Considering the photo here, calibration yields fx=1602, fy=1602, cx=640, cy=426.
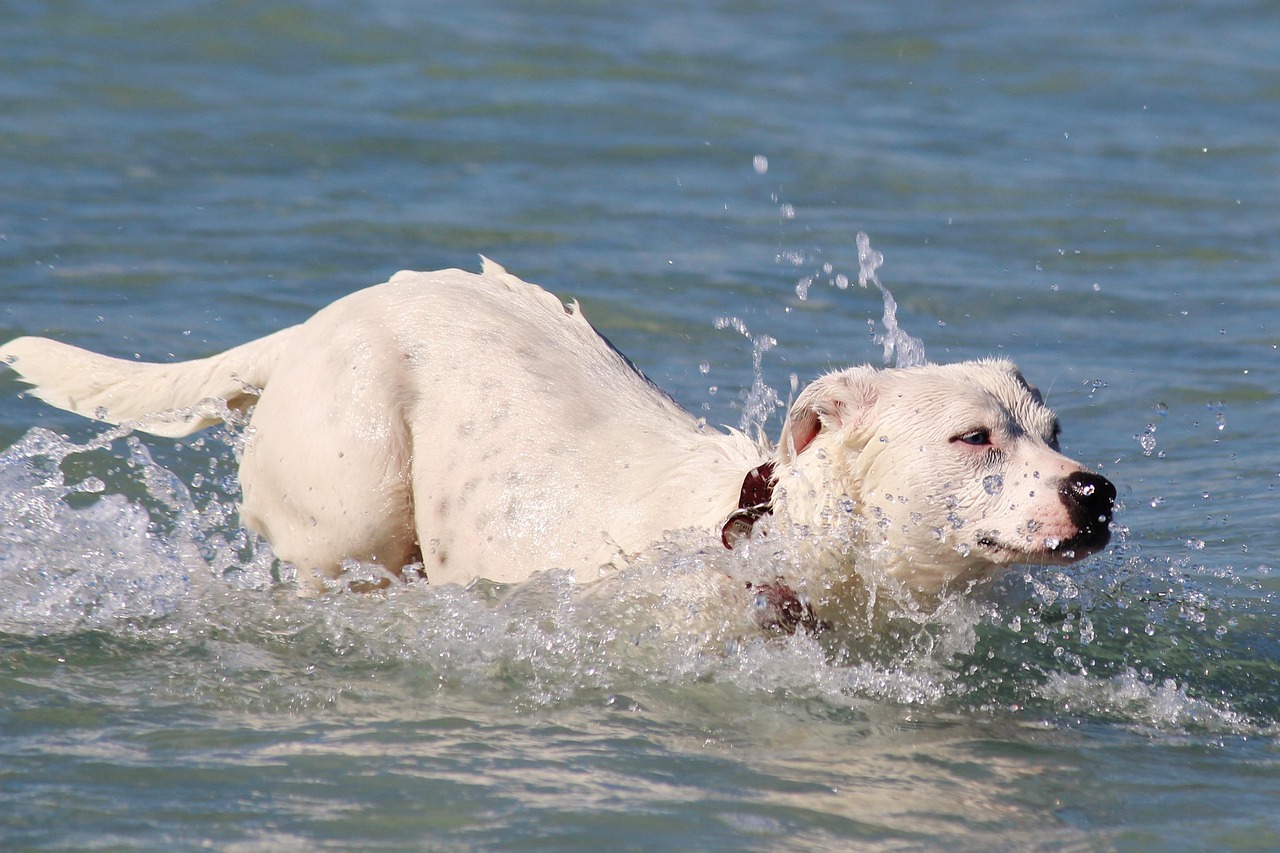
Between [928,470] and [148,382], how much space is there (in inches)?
119

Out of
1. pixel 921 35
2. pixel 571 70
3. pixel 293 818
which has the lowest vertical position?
pixel 293 818

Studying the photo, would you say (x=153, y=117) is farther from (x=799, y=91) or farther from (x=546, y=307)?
(x=546, y=307)

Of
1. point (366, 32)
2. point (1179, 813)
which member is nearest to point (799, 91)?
point (366, 32)

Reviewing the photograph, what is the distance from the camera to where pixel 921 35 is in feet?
52.0

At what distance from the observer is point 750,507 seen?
4.77m

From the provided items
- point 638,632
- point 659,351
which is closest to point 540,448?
point 638,632

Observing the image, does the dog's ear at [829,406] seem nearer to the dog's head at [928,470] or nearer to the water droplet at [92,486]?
the dog's head at [928,470]

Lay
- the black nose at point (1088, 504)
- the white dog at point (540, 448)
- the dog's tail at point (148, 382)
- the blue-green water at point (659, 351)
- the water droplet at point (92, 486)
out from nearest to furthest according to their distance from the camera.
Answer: the blue-green water at point (659, 351), the black nose at point (1088, 504), the white dog at point (540, 448), the dog's tail at point (148, 382), the water droplet at point (92, 486)

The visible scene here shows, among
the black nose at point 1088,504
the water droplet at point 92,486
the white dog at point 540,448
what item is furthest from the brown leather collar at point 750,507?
the water droplet at point 92,486

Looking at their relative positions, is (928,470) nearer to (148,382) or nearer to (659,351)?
(148,382)

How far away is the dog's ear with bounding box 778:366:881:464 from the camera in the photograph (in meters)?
4.66

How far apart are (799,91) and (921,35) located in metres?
2.34

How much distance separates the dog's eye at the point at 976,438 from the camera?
15.1ft

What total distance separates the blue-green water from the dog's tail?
262 mm
